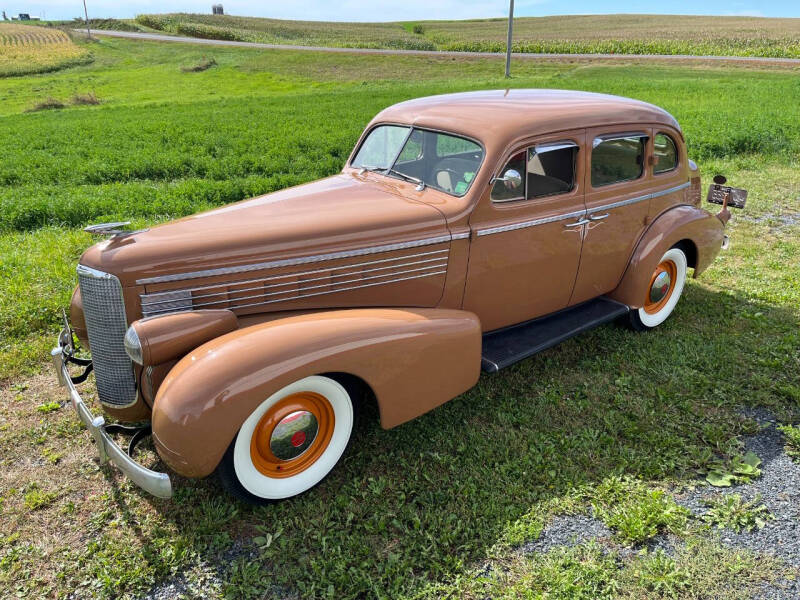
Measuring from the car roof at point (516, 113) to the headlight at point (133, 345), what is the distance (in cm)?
249

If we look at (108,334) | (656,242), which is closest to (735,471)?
(656,242)

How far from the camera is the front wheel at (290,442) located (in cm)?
296

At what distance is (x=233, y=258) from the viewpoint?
3.25m

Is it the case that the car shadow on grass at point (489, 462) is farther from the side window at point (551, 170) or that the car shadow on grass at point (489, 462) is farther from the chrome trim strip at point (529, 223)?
the side window at point (551, 170)

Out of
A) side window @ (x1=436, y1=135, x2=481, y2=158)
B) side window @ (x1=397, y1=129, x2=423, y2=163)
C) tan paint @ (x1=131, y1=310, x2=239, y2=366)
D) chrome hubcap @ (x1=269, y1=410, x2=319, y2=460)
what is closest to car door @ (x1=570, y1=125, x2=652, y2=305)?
side window @ (x1=436, y1=135, x2=481, y2=158)

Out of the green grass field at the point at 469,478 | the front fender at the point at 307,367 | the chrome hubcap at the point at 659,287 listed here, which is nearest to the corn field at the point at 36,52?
the green grass field at the point at 469,478

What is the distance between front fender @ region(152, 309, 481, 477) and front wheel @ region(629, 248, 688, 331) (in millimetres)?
2198

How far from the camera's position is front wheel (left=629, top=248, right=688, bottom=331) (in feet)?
16.4

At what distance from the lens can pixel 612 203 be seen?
450 cm

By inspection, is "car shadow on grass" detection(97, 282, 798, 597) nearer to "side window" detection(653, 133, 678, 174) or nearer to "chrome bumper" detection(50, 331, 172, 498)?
"chrome bumper" detection(50, 331, 172, 498)

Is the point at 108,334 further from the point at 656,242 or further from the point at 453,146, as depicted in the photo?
the point at 656,242

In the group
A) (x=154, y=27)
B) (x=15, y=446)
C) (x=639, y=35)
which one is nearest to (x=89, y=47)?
(x=154, y=27)

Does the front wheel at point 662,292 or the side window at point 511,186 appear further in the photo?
the front wheel at point 662,292

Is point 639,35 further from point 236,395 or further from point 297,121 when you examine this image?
point 236,395
